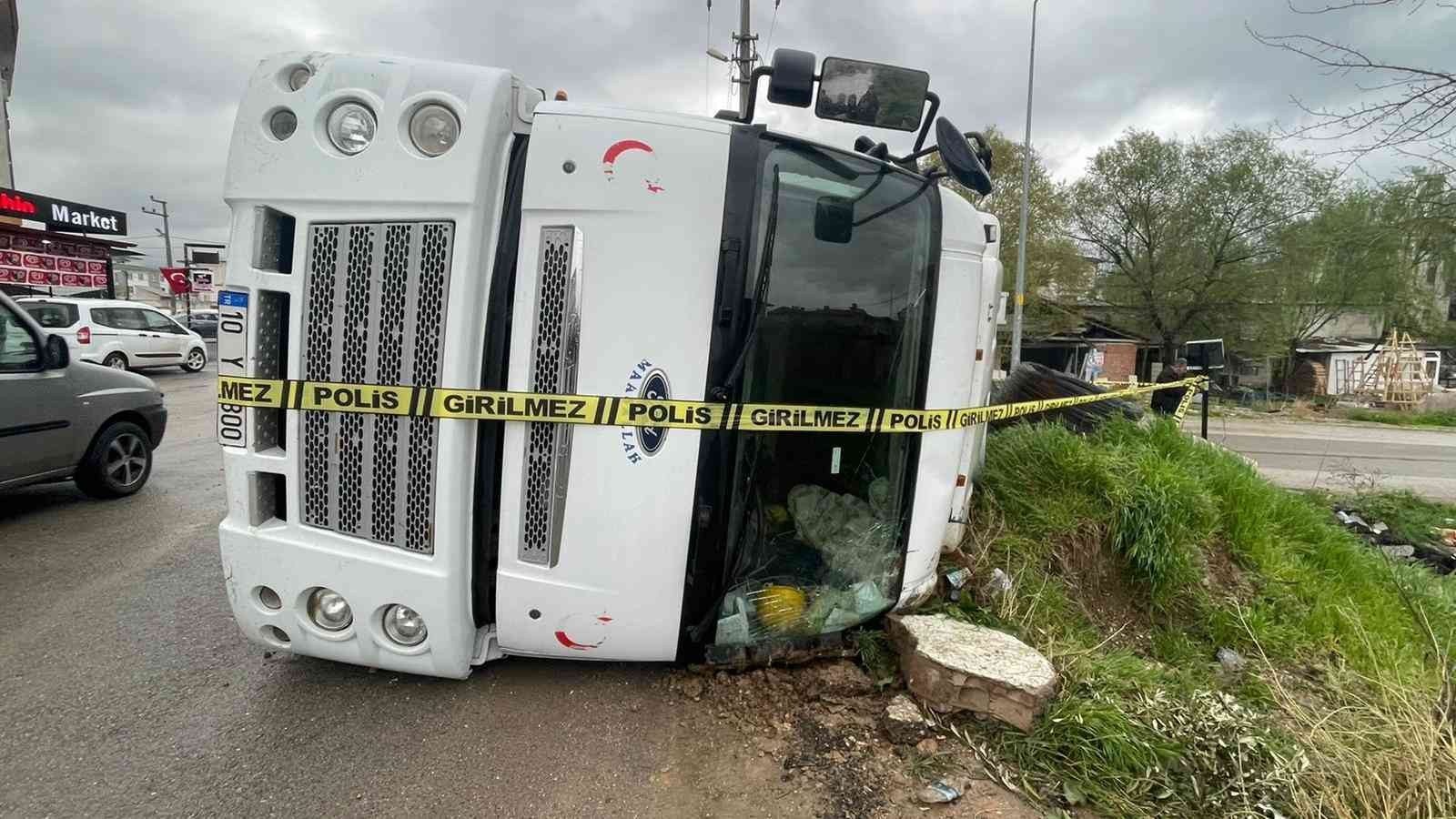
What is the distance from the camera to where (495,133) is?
216cm

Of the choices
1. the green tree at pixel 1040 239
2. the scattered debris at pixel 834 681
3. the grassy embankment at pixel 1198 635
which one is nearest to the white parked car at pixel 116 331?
the scattered debris at pixel 834 681

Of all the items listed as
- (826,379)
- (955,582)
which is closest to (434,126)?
(826,379)

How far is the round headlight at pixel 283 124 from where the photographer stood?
215cm

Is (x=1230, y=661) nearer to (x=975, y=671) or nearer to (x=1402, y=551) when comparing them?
(x=975, y=671)

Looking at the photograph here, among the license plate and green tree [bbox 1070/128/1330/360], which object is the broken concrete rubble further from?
green tree [bbox 1070/128/1330/360]

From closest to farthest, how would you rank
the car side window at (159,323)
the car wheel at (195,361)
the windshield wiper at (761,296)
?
the windshield wiper at (761,296) < the car side window at (159,323) < the car wheel at (195,361)

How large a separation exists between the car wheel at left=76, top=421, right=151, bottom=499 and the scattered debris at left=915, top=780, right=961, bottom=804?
19.9ft

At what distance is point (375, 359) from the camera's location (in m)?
2.23

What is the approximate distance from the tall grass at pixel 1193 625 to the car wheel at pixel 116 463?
20.1 feet

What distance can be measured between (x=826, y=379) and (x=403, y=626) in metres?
1.78

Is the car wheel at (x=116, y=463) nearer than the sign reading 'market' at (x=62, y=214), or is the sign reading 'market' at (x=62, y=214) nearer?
the car wheel at (x=116, y=463)

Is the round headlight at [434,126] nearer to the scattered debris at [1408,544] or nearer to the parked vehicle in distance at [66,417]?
the parked vehicle in distance at [66,417]

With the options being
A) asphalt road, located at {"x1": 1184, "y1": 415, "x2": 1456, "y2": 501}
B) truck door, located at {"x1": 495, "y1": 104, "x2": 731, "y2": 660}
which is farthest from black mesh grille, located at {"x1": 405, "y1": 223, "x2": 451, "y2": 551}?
asphalt road, located at {"x1": 1184, "y1": 415, "x2": 1456, "y2": 501}

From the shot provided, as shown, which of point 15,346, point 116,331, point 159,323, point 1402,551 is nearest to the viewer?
point 15,346
